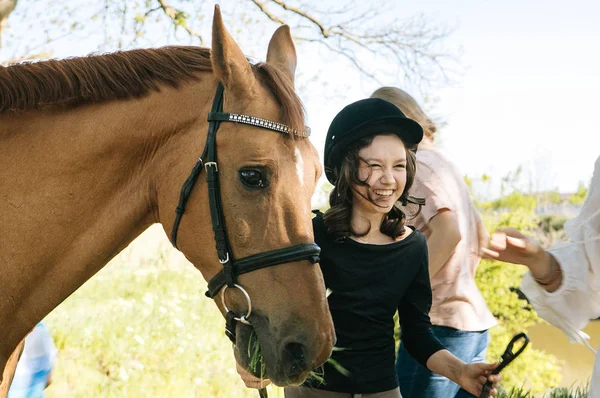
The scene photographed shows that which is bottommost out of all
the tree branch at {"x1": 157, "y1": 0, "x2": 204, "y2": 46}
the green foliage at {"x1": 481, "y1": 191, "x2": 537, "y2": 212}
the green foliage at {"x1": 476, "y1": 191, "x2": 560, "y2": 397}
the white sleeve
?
the green foliage at {"x1": 476, "y1": 191, "x2": 560, "y2": 397}

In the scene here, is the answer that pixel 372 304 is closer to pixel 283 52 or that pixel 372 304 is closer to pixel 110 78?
pixel 283 52

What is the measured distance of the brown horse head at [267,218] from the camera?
175cm

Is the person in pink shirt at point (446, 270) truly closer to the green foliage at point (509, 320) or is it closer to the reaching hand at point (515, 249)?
the reaching hand at point (515, 249)

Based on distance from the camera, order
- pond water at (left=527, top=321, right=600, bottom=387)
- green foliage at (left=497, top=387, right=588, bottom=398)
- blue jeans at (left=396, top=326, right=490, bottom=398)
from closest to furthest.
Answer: blue jeans at (left=396, top=326, right=490, bottom=398)
green foliage at (left=497, top=387, right=588, bottom=398)
pond water at (left=527, top=321, right=600, bottom=387)

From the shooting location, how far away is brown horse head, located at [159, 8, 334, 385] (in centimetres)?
175

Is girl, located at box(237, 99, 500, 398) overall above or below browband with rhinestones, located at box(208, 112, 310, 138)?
below

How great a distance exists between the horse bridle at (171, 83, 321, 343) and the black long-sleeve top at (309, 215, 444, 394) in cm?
40

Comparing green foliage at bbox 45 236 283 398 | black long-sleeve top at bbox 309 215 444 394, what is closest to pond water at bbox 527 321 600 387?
green foliage at bbox 45 236 283 398

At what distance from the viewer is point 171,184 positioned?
6.38 ft

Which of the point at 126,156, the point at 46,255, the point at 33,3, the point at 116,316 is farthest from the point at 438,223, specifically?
the point at 33,3

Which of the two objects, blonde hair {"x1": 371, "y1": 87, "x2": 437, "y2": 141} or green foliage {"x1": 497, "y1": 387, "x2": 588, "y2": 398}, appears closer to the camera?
blonde hair {"x1": 371, "y1": 87, "x2": 437, "y2": 141}

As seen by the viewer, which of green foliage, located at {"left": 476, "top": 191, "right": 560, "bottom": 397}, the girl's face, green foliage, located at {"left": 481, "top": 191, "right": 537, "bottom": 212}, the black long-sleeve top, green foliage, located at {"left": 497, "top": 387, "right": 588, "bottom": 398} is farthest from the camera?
green foliage, located at {"left": 481, "top": 191, "right": 537, "bottom": 212}

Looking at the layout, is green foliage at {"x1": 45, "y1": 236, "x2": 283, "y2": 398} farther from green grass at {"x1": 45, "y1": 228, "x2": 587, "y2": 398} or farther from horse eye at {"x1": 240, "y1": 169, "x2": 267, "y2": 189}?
horse eye at {"x1": 240, "y1": 169, "x2": 267, "y2": 189}

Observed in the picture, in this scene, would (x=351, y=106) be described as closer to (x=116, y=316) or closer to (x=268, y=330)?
(x=268, y=330)
